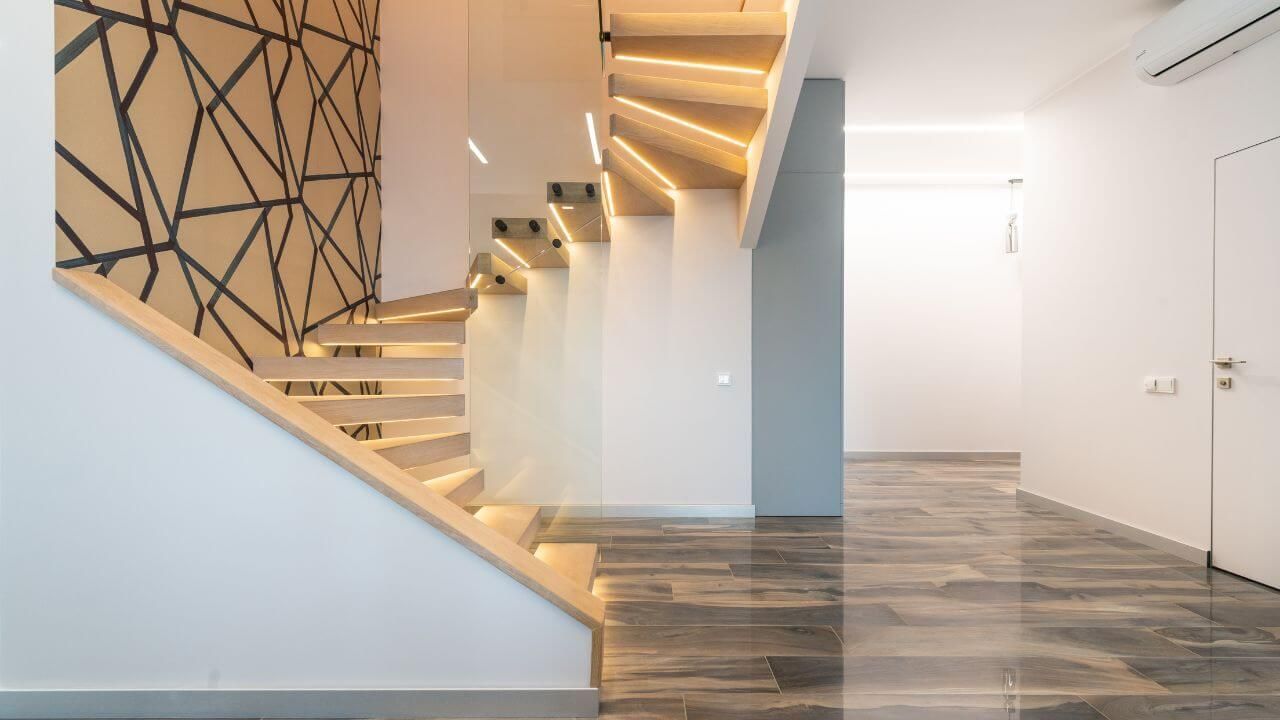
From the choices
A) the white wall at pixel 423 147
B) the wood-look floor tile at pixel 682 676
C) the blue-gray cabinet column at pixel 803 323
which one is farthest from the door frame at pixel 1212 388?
the white wall at pixel 423 147

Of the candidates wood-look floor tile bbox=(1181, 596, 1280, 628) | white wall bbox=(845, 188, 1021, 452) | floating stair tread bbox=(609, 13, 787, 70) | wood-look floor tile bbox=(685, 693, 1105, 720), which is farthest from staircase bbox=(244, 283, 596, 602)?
white wall bbox=(845, 188, 1021, 452)

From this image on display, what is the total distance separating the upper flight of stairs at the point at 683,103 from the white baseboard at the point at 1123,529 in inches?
122

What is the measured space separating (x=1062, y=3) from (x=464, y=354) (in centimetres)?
366

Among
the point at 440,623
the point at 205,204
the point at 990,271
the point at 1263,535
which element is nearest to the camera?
the point at 440,623

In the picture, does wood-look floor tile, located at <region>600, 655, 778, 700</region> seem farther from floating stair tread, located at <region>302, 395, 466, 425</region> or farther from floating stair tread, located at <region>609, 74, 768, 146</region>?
floating stair tread, located at <region>609, 74, 768, 146</region>

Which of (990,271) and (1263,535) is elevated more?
(990,271)

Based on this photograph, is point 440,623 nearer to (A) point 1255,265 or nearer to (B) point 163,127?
(B) point 163,127

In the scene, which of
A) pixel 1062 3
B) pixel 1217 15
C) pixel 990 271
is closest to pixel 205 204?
pixel 1062 3

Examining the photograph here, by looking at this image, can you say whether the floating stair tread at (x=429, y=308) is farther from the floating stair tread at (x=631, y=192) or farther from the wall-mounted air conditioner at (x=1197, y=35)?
the wall-mounted air conditioner at (x=1197, y=35)

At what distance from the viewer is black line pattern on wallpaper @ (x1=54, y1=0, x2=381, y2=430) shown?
237 cm

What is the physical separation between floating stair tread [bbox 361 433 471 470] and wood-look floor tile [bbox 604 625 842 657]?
1.04 meters

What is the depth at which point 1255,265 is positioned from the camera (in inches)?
131

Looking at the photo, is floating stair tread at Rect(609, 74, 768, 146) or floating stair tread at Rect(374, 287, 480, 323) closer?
floating stair tread at Rect(609, 74, 768, 146)

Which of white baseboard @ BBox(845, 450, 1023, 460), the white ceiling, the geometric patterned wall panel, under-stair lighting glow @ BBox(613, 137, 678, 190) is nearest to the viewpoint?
the geometric patterned wall panel
